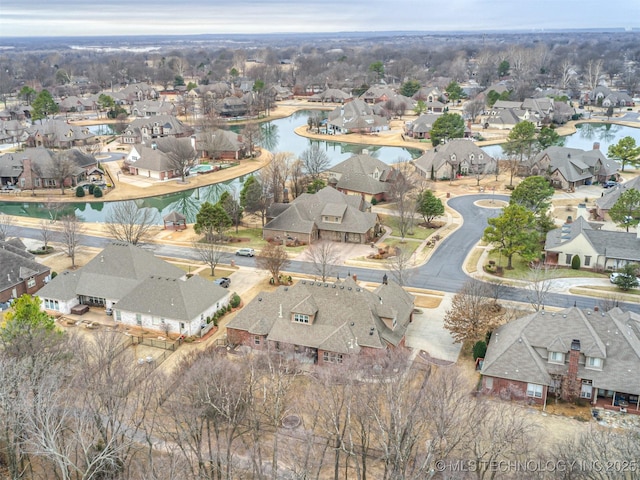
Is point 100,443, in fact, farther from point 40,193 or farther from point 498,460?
point 40,193

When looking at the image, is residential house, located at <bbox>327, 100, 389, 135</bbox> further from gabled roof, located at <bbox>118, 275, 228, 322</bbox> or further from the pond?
gabled roof, located at <bbox>118, 275, 228, 322</bbox>

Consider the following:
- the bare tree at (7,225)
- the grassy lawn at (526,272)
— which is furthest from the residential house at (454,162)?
the bare tree at (7,225)

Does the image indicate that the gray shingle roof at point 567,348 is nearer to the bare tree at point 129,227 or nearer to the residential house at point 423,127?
the bare tree at point 129,227

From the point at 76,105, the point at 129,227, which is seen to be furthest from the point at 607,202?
the point at 76,105

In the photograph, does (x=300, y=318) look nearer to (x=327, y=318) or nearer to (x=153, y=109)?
(x=327, y=318)

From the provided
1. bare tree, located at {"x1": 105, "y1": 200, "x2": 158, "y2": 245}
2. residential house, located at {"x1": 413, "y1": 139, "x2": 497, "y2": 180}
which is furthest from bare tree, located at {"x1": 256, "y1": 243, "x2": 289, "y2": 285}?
residential house, located at {"x1": 413, "y1": 139, "x2": 497, "y2": 180}

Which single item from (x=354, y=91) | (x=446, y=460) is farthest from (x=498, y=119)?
(x=446, y=460)
